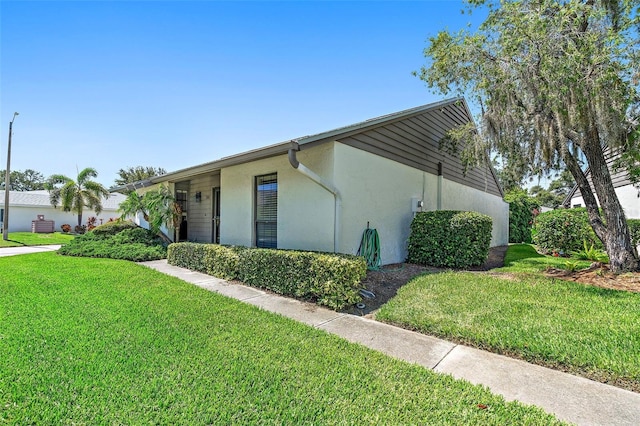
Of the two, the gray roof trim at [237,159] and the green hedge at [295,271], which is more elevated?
the gray roof trim at [237,159]

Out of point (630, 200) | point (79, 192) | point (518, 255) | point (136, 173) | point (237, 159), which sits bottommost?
point (518, 255)

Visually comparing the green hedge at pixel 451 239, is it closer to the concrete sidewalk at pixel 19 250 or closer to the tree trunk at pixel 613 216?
the tree trunk at pixel 613 216

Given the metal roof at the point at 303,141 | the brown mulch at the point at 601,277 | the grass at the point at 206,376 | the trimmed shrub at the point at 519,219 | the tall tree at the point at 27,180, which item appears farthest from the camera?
the tall tree at the point at 27,180

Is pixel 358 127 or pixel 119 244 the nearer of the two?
pixel 358 127

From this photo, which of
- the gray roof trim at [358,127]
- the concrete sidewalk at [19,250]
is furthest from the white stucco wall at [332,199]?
the concrete sidewalk at [19,250]

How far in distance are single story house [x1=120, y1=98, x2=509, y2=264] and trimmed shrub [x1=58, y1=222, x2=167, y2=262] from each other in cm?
204

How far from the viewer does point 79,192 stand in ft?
69.7

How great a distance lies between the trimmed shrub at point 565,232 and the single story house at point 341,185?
9.61 feet

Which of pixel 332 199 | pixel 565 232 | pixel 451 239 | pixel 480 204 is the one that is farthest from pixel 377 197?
pixel 480 204

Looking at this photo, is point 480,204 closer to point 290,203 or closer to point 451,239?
point 451,239

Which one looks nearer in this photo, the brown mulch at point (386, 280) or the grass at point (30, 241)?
the brown mulch at point (386, 280)

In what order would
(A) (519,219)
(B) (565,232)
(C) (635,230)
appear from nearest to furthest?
1. (C) (635,230)
2. (B) (565,232)
3. (A) (519,219)

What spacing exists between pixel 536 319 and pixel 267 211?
241 inches

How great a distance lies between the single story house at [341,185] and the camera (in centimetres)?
641
